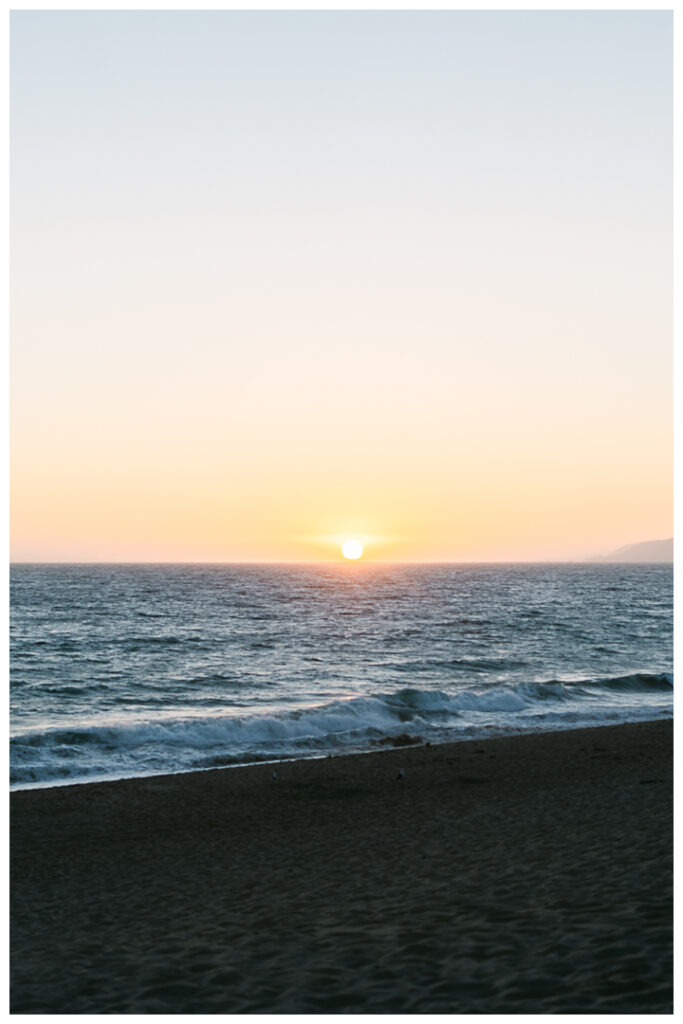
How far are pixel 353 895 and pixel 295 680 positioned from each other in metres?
29.8

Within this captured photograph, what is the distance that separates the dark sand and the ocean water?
6.96 metres

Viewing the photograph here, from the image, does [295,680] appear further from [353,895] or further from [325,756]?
[353,895]

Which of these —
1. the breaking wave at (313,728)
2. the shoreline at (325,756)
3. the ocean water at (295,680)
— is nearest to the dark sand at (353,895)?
the shoreline at (325,756)

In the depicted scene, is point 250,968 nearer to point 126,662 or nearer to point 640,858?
point 640,858

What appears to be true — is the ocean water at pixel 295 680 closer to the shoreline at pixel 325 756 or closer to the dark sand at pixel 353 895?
the shoreline at pixel 325 756

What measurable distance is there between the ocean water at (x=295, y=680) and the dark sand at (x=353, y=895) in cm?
696

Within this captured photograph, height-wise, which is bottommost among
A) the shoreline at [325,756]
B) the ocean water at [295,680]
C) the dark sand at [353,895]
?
the ocean water at [295,680]

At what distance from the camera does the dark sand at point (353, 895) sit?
A: 7.23m

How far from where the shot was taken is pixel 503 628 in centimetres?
6356

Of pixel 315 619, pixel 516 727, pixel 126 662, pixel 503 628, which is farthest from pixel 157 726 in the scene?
pixel 315 619

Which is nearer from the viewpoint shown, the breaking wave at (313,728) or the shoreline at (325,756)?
the shoreline at (325,756)

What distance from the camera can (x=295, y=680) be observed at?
39.8 m

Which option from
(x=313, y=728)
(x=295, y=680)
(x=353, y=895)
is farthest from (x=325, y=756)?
(x=295, y=680)

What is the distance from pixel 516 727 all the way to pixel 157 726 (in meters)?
11.5
